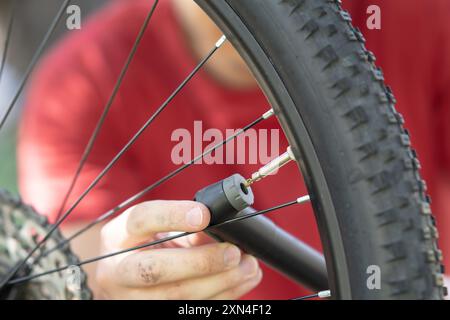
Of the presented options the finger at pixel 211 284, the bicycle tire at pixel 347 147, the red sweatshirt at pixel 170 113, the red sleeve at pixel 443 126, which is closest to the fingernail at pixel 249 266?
the finger at pixel 211 284

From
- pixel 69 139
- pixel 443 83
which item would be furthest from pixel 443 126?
pixel 69 139

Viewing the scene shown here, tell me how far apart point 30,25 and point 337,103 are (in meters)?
1.69

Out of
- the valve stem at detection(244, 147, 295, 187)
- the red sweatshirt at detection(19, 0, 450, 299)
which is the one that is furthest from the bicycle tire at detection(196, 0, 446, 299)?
the red sweatshirt at detection(19, 0, 450, 299)

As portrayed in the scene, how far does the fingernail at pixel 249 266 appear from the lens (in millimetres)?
440

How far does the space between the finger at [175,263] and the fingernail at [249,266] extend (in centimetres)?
2

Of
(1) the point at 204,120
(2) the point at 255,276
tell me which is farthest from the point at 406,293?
(1) the point at 204,120

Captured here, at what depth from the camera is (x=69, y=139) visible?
74 centimetres

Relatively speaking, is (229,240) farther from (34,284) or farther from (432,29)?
(432,29)

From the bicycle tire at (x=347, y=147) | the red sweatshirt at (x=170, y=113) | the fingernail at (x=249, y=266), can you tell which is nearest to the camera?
the bicycle tire at (x=347, y=147)

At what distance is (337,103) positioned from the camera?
0.33 metres

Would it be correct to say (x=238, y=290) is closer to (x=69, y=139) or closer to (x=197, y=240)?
(x=197, y=240)

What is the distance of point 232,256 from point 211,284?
0.04m

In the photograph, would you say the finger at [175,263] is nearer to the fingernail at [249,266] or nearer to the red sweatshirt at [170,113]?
the fingernail at [249,266]

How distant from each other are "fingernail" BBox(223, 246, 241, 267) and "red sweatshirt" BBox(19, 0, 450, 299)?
27 cm
